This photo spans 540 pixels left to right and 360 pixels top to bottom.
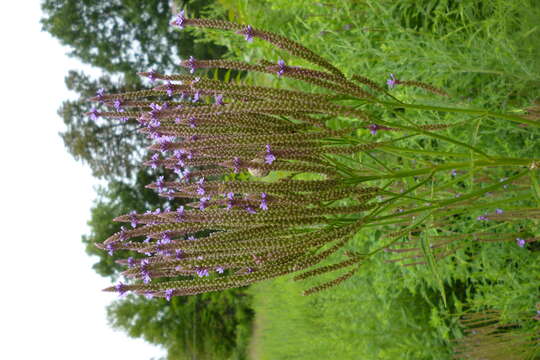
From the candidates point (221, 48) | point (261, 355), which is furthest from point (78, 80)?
point (261, 355)

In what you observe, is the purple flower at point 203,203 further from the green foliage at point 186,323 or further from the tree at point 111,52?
the tree at point 111,52

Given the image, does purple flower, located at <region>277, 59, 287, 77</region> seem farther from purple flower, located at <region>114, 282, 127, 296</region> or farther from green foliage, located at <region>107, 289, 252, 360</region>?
green foliage, located at <region>107, 289, 252, 360</region>

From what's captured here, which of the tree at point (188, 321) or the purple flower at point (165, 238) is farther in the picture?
the tree at point (188, 321)

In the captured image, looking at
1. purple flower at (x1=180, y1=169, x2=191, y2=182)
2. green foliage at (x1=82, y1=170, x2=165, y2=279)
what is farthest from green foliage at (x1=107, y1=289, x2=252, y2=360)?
purple flower at (x1=180, y1=169, x2=191, y2=182)

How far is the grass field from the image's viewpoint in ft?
10.5

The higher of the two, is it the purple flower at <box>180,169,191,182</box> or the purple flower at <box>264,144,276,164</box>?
the purple flower at <box>180,169,191,182</box>

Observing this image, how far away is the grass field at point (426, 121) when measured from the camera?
3.21m

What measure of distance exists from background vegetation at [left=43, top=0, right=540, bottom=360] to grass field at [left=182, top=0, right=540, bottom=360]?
21 millimetres

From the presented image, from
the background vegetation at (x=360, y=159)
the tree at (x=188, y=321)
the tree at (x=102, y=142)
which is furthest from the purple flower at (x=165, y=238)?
the tree at (x=102, y=142)

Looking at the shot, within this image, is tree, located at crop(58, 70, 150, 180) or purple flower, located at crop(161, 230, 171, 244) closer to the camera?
purple flower, located at crop(161, 230, 171, 244)

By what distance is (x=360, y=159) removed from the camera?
192 centimetres

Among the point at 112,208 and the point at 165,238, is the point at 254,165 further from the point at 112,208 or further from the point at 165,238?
the point at 112,208

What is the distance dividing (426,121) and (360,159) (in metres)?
1.83

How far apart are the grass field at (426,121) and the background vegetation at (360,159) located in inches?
0.8
